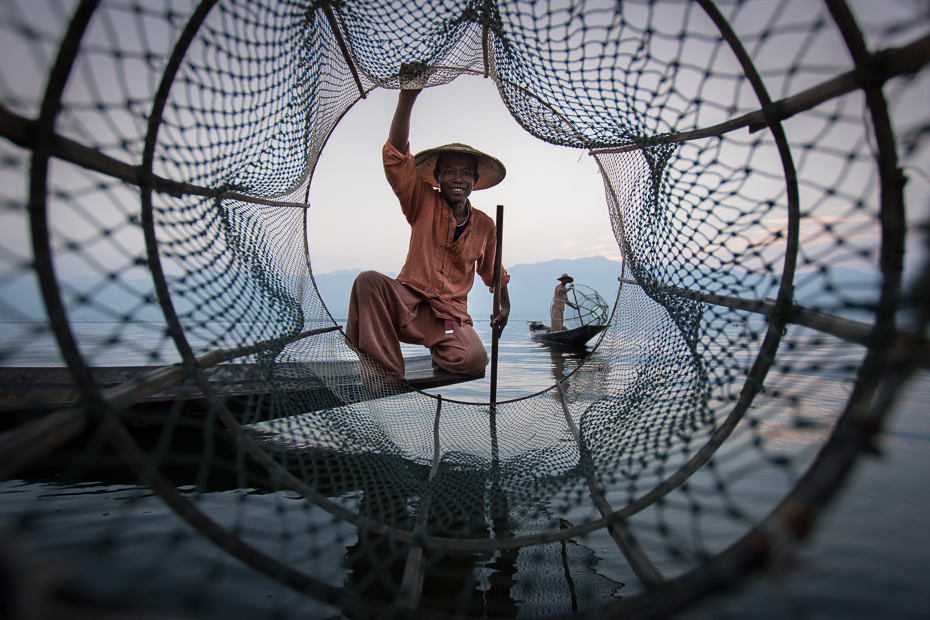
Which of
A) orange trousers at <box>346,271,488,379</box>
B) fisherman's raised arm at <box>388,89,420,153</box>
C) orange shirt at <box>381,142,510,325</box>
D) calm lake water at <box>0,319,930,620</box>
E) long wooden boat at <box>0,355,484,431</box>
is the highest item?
fisherman's raised arm at <box>388,89,420,153</box>

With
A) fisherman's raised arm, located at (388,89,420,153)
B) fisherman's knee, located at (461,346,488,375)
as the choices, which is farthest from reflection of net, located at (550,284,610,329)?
fisherman's raised arm, located at (388,89,420,153)

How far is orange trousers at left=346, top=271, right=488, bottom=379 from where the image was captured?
2533 millimetres

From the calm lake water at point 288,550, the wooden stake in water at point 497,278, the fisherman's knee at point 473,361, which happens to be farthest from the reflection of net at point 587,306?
the calm lake water at point 288,550

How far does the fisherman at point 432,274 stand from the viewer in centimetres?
256

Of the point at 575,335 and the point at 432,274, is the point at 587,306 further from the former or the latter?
the point at 432,274

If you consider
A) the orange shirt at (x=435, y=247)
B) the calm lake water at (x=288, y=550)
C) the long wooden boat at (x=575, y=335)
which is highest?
the orange shirt at (x=435, y=247)

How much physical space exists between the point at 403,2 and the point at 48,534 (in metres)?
2.69

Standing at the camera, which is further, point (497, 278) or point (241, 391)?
point (497, 278)

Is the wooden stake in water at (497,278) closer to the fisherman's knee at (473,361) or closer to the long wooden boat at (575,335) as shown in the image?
the fisherman's knee at (473,361)

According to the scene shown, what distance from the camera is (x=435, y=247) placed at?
291 centimetres

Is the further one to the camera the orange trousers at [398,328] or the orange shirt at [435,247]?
the orange shirt at [435,247]

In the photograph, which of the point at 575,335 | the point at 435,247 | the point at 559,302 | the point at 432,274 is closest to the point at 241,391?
the point at 432,274

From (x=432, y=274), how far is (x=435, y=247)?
0.20 meters

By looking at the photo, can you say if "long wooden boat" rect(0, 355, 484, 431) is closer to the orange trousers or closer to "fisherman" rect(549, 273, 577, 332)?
the orange trousers
